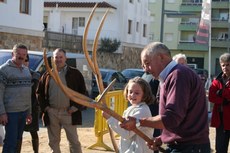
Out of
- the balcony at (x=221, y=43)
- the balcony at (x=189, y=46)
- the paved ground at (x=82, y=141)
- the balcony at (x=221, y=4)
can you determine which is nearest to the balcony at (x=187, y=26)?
the balcony at (x=189, y=46)

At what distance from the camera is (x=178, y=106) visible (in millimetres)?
3533

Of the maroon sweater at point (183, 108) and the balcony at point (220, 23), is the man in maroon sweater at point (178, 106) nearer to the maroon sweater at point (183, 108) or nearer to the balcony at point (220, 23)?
the maroon sweater at point (183, 108)

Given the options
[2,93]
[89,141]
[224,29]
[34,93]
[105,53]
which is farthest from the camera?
[224,29]

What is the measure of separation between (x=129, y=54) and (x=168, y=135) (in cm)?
3812

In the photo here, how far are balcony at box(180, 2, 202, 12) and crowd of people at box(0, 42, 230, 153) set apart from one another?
177 ft

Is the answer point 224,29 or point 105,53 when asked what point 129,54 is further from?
point 224,29

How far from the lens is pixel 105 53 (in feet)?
119

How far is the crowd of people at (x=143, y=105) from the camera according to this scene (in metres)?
3.65

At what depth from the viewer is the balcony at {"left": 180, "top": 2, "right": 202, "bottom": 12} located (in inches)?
2347

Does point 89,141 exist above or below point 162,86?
below

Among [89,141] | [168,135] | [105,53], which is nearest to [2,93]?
[168,135]

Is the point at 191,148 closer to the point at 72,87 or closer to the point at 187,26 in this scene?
the point at 72,87

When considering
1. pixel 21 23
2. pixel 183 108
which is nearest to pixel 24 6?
pixel 21 23

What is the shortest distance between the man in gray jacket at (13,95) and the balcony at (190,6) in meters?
55.0
